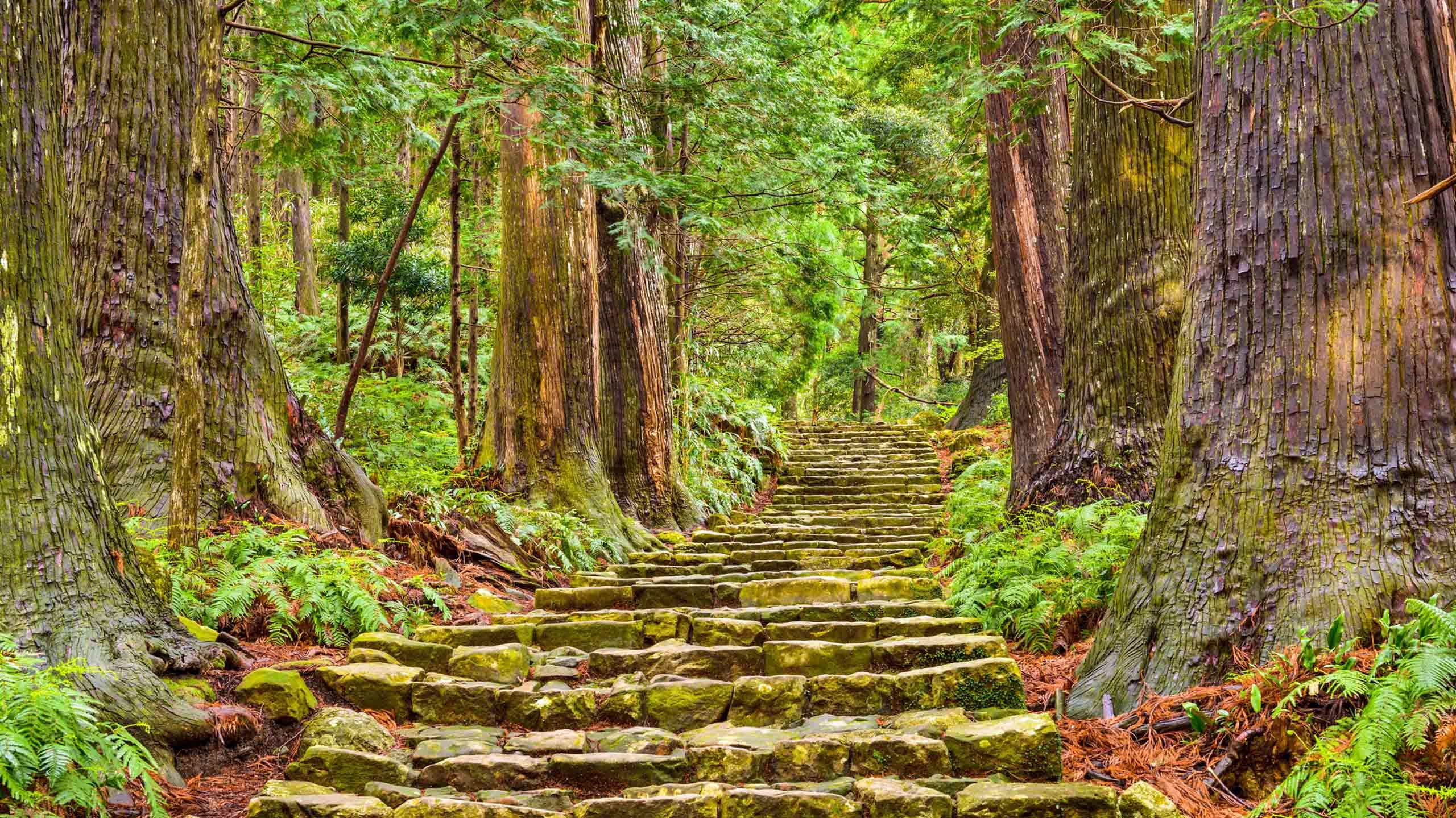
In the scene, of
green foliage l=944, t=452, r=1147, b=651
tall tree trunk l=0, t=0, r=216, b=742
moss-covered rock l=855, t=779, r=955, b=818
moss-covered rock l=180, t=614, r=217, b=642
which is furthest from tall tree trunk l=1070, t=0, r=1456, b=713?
moss-covered rock l=180, t=614, r=217, b=642

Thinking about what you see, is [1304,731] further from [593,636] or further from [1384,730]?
[593,636]

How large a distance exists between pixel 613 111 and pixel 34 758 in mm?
8118

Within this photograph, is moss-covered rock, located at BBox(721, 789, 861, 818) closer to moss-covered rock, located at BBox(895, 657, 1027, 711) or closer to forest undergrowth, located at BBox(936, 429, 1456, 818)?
forest undergrowth, located at BBox(936, 429, 1456, 818)

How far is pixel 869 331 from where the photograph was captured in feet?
80.9

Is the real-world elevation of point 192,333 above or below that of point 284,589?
above

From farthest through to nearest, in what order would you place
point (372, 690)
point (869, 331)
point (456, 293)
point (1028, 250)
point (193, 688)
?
1. point (869, 331)
2. point (1028, 250)
3. point (456, 293)
4. point (372, 690)
5. point (193, 688)

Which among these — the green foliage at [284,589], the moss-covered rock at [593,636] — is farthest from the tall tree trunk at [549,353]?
the moss-covered rock at [593,636]

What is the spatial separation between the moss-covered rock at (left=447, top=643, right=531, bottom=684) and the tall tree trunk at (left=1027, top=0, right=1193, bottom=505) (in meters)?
4.23

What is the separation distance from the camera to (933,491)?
13.8 metres

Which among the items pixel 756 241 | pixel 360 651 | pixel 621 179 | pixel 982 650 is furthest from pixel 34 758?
pixel 756 241

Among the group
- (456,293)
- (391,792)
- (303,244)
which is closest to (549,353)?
(456,293)

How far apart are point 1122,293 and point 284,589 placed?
5.87 m

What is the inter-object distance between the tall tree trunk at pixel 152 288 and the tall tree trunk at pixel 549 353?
285 centimetres

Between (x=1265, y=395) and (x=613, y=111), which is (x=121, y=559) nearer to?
(x=1265, y=395)
